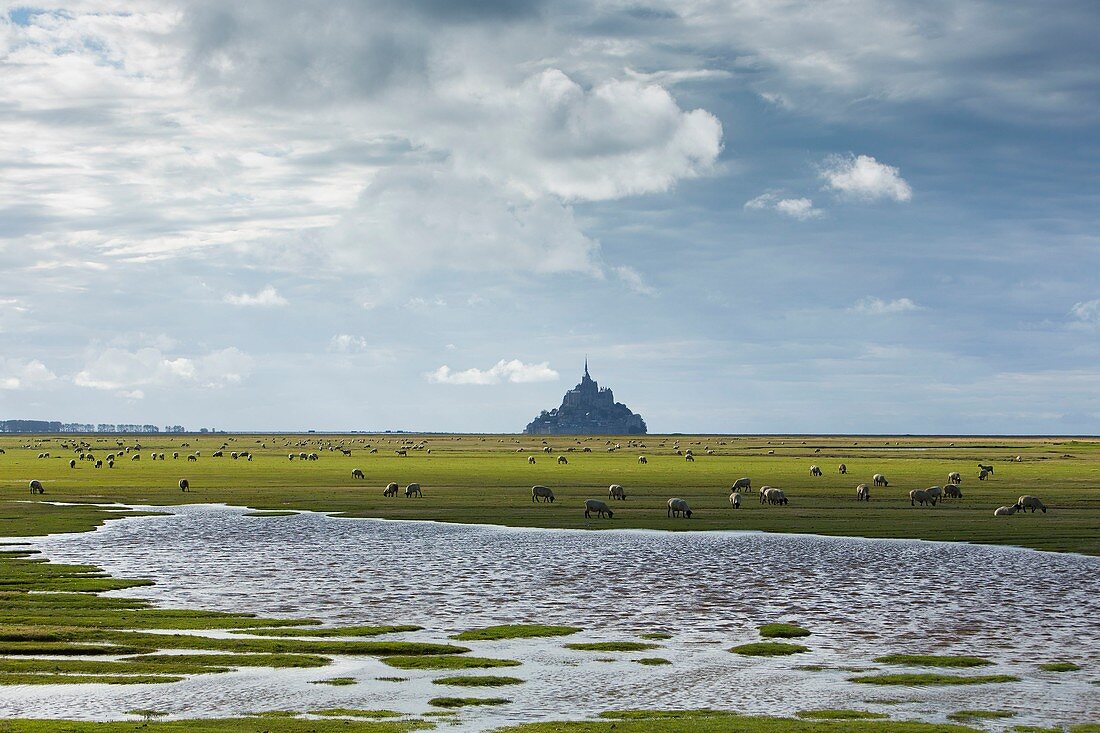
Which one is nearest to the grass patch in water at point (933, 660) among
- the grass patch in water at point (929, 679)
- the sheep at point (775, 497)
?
the grass patch in water at point (929, 679)

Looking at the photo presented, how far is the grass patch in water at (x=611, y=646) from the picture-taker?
2564cm

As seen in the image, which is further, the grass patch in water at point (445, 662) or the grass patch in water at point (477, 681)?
the grass patch in water at point (445, 662)

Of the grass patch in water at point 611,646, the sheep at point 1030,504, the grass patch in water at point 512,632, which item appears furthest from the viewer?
the sheep at point 1030,504

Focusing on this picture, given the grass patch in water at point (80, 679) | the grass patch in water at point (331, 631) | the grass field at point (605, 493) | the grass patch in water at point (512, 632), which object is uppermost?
the grass field at point (605, 493)

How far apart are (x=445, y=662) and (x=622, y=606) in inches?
372

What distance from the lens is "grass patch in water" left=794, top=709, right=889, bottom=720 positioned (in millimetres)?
19188

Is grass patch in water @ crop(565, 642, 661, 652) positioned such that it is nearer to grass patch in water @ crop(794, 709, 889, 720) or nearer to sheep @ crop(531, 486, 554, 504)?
grass patch in water @ crop(794, 709, 889, 720)

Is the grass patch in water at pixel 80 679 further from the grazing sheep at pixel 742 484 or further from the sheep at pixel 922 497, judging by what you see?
the grazing sheep at pixel 742 484

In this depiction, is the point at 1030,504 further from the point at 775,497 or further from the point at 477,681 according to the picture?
the point at 477,681

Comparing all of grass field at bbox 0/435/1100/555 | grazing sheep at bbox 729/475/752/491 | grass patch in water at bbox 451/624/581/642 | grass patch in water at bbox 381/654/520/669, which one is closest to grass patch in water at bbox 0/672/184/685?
grass patch in water at bbox 381/654/520/669

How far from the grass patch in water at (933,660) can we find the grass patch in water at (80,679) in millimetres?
16002

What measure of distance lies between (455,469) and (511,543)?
69.8 metres

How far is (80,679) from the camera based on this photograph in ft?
72.2

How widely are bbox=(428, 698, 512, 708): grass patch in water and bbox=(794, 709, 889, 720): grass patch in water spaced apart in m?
5.76
